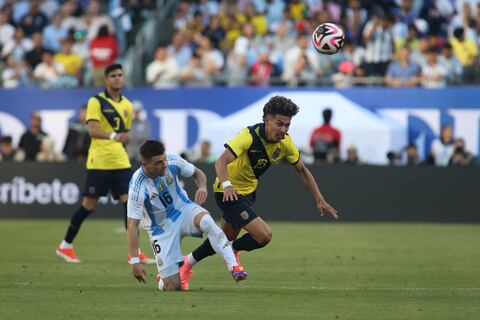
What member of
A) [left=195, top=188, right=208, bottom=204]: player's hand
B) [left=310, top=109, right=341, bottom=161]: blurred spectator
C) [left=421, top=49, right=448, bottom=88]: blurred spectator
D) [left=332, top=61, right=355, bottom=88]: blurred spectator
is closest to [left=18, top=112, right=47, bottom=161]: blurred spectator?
[left=310, top=109, right=341, bottom=161]: blurred spectator

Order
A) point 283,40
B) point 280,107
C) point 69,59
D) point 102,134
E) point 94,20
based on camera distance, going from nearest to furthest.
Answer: point 280,107
point 102,134
point 283,40
point 69,59
point 94,20

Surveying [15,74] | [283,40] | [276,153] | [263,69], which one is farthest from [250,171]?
[15,74]

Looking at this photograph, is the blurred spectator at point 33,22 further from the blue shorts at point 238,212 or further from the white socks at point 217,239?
the white socks at point 217,239

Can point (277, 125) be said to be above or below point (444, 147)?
above

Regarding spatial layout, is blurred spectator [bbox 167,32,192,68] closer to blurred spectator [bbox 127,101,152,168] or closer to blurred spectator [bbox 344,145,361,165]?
blurred spectator [bbox 127,101,152,168]

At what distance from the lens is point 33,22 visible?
27391mm

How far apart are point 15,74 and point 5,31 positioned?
2.23 metres

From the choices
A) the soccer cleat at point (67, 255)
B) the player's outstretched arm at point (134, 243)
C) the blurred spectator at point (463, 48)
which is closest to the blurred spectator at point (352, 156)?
the blurred spectator at point (463, 48)

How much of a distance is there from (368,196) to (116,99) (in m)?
8.73

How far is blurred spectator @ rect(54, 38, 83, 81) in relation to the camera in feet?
83.4

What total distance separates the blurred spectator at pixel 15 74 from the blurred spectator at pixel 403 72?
8.15m

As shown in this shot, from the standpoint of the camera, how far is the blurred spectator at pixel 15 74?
25.2 metres

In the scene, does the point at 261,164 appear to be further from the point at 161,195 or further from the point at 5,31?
the point at 5,31

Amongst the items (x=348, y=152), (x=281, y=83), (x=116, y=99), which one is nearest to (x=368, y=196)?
(x=348, y=152)
